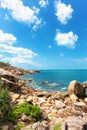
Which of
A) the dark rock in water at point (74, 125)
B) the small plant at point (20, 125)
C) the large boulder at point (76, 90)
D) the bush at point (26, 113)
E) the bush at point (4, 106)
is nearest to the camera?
the dark rock in water at point (74, 125)

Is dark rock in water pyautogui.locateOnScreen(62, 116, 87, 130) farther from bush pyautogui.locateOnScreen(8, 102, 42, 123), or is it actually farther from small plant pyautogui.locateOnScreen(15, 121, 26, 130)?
bush pyautogui.locateOnScreen(8, 102, 42, 123)

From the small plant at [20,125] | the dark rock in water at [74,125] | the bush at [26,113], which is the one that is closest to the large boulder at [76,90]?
the bush at [26,113]

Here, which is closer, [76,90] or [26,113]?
[26,113]

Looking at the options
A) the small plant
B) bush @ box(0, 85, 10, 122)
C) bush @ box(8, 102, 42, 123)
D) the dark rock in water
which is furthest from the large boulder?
the dark rock in water

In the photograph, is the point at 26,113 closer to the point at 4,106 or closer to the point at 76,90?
the point at 4,106

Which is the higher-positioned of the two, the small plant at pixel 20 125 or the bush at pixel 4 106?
the bush at pixel 4 106

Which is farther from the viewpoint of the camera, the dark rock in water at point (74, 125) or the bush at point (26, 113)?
the bush at point (26, 113)

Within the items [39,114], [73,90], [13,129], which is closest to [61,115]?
[39,114]

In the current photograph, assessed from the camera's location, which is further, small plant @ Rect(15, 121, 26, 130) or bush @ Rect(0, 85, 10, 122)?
bush @ Rect(0, 85, 10, 122)

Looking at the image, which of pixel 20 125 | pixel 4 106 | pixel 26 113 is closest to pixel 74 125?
pixel 20 125

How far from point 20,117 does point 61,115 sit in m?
3.22

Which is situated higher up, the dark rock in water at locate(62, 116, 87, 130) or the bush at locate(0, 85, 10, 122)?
the bush at locate(0, 85, 10, 122)

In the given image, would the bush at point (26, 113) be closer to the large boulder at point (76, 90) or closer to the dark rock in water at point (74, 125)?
the dark rock in water at point (74, 125)

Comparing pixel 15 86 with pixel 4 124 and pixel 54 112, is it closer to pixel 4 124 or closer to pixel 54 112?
pixel 54 112
